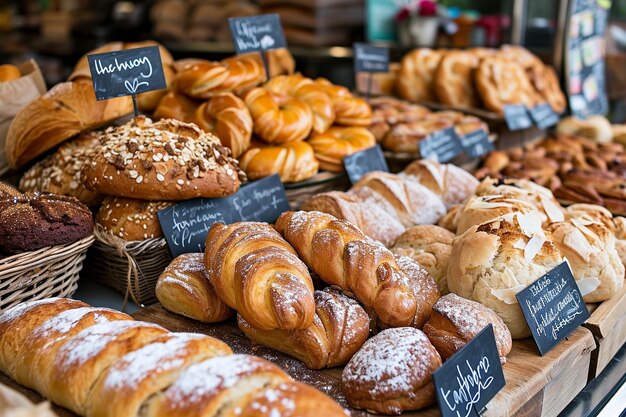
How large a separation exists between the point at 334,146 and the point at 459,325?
1329mm

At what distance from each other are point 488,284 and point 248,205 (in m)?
0.91

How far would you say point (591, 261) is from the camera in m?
2.04

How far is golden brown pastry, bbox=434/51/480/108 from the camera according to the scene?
410cm

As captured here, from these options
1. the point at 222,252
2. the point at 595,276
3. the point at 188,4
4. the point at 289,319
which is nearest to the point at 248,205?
the point at 222,252

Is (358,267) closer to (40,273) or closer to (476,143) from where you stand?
(40,273)

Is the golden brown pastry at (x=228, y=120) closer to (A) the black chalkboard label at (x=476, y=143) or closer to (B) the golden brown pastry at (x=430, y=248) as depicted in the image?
(B) the golden brown pastry at (x=430, y=248)

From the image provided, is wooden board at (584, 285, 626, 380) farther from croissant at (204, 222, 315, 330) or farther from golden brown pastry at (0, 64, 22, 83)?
golden brown pastry at (0, 64, 22, 83)

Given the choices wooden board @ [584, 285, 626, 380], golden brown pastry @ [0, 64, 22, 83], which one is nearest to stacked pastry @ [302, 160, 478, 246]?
wooden board @ [584, 285, 626, 380]

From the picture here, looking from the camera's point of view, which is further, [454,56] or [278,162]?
[454,56]

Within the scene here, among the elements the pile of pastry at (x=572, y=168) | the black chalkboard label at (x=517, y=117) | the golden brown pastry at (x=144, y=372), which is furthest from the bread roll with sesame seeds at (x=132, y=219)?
the black chalkboard label at (x=517, y=117)

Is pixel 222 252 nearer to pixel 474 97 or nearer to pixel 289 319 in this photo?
pixel 289 319

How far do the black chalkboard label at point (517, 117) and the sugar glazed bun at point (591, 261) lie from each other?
67.5 inches

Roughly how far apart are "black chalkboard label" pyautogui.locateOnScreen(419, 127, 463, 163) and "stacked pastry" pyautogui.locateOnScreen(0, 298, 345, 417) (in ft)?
6.26

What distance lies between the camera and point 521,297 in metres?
1.76
